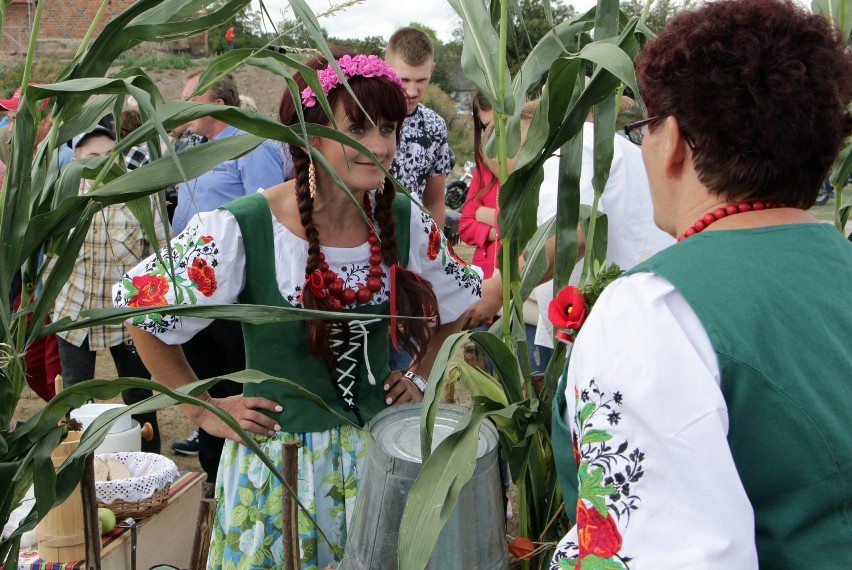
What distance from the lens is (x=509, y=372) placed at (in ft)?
4.43

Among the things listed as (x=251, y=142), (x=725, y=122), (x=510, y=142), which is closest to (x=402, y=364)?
(x=510, y=142)

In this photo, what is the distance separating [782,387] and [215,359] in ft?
8.45

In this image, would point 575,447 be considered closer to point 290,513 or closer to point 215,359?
point 290,513

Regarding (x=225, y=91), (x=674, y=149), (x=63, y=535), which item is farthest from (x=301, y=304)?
(x=225, y=91)

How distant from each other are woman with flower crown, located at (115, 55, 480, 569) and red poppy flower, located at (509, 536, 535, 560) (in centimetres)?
46

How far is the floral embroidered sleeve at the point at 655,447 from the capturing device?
805mm

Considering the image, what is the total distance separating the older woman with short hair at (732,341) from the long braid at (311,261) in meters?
0.78

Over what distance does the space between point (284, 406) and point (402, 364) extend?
1.05 metres

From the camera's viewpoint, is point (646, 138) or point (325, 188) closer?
point (646, 138)

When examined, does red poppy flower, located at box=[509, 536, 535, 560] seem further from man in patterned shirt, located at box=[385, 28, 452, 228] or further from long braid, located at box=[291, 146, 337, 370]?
man in patterned shirt, located at box=[385, 28, 452, 228]

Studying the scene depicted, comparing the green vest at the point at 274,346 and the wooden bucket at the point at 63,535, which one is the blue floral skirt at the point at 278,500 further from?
the wooden bucket at the point at 63,535

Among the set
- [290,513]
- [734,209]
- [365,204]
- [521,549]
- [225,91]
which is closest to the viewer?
[734,209]

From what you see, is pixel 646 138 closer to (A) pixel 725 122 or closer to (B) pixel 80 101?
(A) pixel 725 122

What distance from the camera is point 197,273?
63.2 inches
